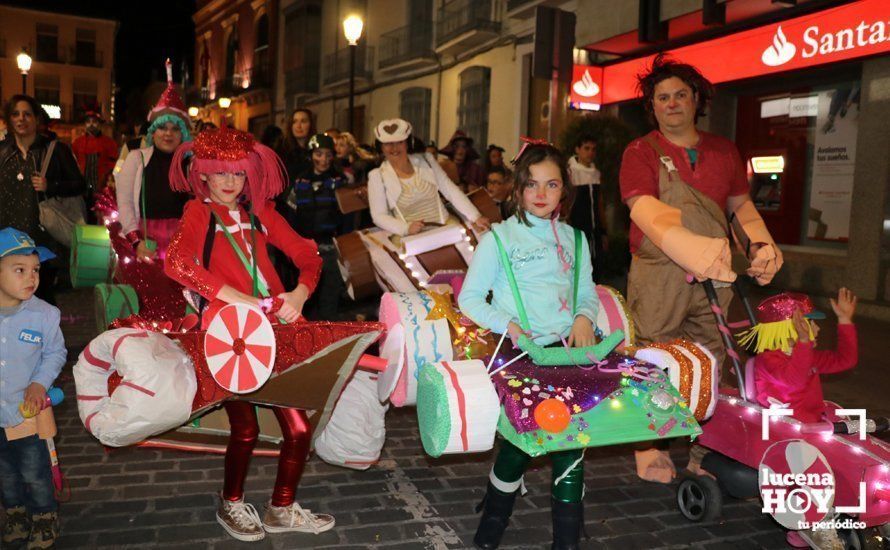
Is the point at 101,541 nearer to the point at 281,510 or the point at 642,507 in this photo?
the point at 281,510

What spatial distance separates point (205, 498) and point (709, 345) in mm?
2884

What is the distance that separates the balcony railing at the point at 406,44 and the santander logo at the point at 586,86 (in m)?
8.05

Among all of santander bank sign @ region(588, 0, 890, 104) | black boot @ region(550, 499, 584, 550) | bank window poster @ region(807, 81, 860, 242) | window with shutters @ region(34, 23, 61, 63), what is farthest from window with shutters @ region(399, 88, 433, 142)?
window with shutters @ region(34, 23, 61, 63)

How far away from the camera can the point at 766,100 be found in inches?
474

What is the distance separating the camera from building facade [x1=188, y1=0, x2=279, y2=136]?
3575cm

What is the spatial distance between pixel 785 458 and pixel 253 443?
2368 millimetres

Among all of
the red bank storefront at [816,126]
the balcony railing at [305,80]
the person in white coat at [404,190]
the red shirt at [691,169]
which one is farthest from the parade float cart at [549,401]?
the balcony railing at [305,80]

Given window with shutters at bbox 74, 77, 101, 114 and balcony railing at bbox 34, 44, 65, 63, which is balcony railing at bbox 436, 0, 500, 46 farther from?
balcony railing at bbox 34, 44, 65, 63

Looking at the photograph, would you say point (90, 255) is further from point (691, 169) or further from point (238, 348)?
point (691, 169)

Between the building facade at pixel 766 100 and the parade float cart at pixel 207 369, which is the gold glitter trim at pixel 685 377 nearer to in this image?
the parade float cart at pixel 207 369

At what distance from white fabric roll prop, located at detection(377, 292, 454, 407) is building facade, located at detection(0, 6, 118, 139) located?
58.2 metres

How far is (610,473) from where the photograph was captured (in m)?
4.64

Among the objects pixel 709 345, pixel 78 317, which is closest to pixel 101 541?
pixel 709 345

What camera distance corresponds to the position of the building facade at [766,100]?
969 centimetres
